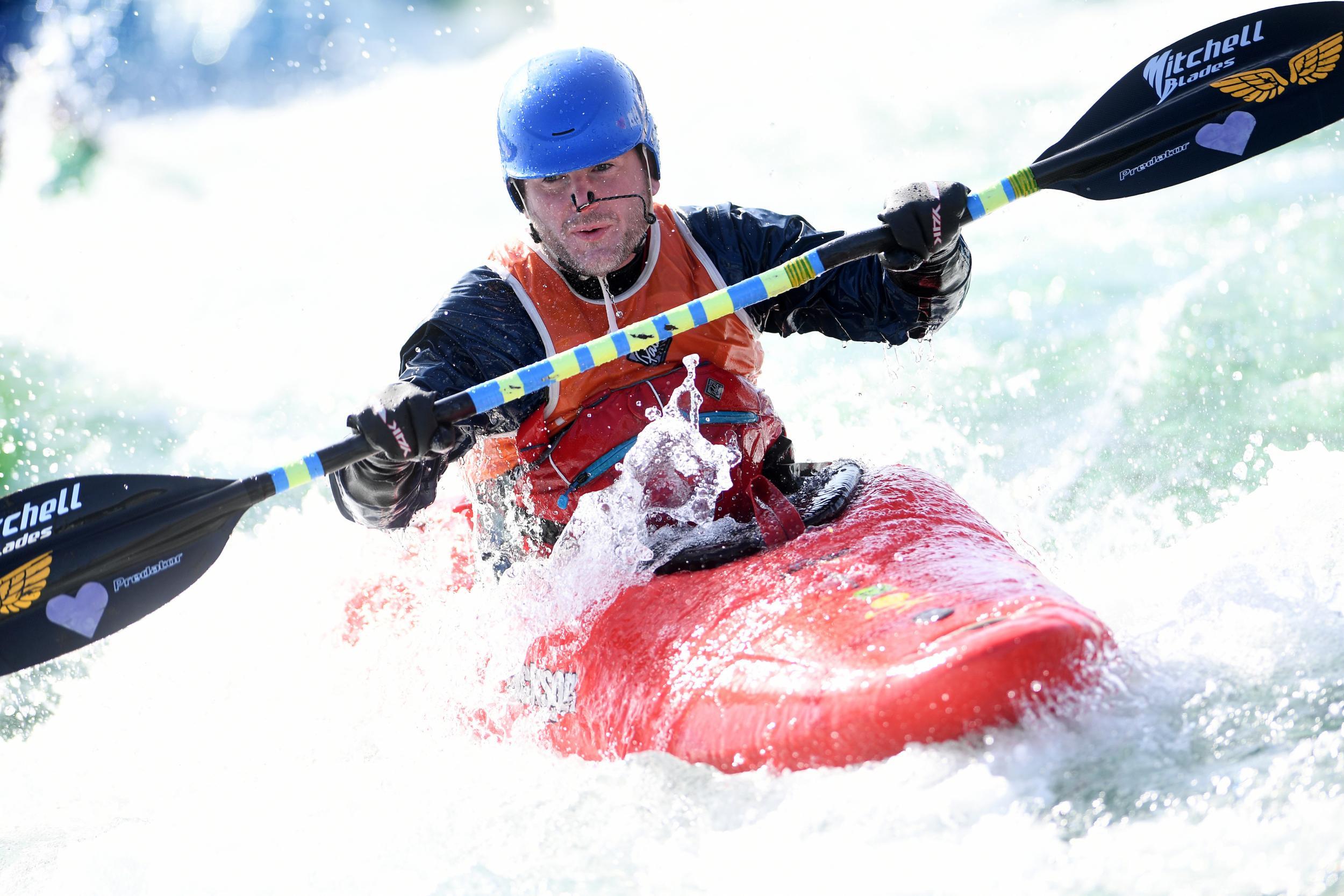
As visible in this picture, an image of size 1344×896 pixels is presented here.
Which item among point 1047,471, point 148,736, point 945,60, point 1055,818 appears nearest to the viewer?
point 1055,818

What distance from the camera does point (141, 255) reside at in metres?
8.71

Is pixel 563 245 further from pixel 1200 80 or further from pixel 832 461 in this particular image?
pixel 1200 80

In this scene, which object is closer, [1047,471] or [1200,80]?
[1200,80]

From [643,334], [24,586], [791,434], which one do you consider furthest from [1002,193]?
[791,434]

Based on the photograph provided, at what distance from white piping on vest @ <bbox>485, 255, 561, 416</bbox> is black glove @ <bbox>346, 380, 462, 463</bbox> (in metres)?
0.30

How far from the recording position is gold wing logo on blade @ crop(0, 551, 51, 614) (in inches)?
99.0

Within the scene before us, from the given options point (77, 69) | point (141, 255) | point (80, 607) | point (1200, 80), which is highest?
point (77, 69)

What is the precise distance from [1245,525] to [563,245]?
166cm

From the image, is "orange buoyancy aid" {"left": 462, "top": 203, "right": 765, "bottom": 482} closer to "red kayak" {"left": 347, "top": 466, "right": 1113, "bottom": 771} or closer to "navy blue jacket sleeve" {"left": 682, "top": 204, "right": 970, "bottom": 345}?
"navy blue jacket sleeve" {"left": 682, "top": 204, "right": 970, "bottom": 345}

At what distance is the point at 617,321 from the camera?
2.82 m

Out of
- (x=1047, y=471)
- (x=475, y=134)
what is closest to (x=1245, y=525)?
(x=1047, y=471)

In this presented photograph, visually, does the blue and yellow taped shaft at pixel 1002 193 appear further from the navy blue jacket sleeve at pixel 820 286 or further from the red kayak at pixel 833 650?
the red kayak at pixel 833 650

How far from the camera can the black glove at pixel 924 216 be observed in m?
2.57

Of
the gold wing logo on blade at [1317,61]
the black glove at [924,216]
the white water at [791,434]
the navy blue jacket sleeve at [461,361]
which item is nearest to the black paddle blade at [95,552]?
the navy blue jacket sleeve at [461,361]
